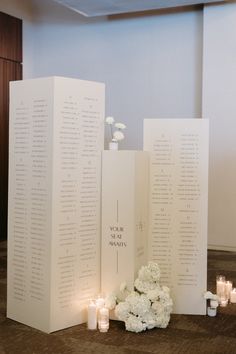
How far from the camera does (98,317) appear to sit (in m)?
3.19

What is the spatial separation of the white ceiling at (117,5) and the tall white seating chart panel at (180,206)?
2486mm

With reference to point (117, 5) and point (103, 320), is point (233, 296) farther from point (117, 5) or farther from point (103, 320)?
point (117, 5)

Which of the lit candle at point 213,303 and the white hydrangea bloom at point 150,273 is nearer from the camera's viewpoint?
the white hydrangea bloom at point 150,273

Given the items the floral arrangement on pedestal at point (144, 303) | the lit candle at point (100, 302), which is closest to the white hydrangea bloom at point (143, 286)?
the floral arrangement on pedestal at point (144, 303)

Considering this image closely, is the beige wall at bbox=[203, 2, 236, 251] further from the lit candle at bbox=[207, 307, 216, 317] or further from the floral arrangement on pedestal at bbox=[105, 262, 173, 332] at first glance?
the floral arrangement on pedestal at bbox=[105, 262, 173, 332]

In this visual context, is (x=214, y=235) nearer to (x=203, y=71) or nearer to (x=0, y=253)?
(x=203, y=71)

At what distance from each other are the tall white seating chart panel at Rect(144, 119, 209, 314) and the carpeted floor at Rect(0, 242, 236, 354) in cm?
24

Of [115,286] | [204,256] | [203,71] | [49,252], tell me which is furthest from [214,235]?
[49,252]

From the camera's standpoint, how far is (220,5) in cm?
553

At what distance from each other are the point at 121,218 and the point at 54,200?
0.50 metres

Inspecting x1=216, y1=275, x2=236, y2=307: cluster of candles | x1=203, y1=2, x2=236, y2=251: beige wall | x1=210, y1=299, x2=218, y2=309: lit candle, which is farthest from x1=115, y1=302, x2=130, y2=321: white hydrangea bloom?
x1=203, y1=2, x2=236, y2=251: beige wall

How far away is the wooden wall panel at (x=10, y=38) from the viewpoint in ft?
20.3

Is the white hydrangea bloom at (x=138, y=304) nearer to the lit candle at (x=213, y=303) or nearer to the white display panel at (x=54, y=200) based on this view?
the white display panel at (x=54, y=200)

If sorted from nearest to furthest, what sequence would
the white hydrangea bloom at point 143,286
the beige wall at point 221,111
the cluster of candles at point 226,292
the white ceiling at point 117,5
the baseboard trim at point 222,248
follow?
the white hydrangea bloom at point 143,286, the cluster of candles at point 226,292, the white ceiling at point 117,5, the beige wall at point 221,111, the baseboard trim at point 222,248
